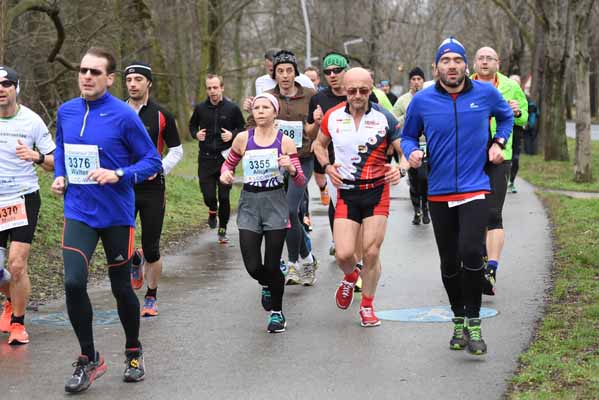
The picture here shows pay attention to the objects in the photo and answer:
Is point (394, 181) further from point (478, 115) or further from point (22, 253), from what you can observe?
point (22, 253)

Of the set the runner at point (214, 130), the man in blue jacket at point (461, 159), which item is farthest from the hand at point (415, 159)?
the runner at point (214, 130)

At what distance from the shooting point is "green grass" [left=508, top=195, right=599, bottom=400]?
6.02m

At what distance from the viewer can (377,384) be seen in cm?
626

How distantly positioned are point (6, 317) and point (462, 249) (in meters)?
3.53

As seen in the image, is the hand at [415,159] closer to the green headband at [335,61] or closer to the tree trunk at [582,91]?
the green headband at [335,61]

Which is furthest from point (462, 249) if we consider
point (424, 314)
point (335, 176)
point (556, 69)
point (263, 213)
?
point (556, 69)

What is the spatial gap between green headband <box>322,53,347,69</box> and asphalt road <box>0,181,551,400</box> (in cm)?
208

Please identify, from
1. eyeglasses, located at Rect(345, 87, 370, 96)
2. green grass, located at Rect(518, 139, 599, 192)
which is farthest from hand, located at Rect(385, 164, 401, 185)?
green grass, located at Rect(518, 139, 599, 192)

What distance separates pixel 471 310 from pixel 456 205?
71cm

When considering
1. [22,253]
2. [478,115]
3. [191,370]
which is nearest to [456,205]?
[478,115]

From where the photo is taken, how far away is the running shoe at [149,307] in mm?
8586

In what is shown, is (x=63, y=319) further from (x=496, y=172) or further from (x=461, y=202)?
(x=496, y=172)

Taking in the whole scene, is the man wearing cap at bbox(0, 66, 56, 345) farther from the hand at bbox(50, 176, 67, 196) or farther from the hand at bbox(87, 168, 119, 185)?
the hand at bbox(87, 168, 119, 185)

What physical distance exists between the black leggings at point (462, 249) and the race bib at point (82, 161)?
2.33 metres
